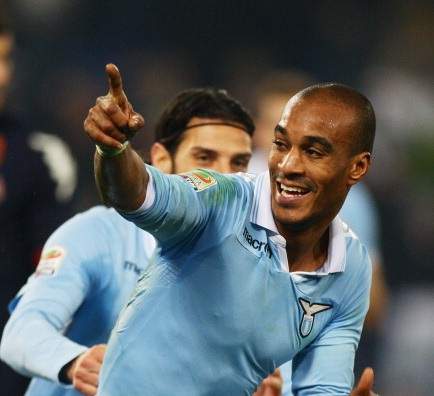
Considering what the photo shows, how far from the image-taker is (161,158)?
369 cm

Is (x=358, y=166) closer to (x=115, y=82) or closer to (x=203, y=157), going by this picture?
(x=115, y=82)

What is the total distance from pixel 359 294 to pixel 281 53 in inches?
143

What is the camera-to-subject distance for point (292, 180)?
2.39 m

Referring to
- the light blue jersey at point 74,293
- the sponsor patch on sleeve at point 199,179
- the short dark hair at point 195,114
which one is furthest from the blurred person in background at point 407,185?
the sponsor patch on sleeve at point 199,179

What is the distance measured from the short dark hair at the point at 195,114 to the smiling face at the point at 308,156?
126cm

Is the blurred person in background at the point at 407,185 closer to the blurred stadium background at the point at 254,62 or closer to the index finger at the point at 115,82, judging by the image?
the blurred stadium background at the point at 254,62

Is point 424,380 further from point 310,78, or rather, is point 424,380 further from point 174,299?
point 174,299

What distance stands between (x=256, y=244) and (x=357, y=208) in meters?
2.29

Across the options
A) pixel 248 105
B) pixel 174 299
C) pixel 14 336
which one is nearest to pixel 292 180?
pixel 174 299

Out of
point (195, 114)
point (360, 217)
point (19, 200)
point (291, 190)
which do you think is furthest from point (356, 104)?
point (360, 217)

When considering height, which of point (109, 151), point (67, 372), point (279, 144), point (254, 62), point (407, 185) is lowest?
point (67, 372)

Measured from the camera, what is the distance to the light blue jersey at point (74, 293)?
9.95 feet

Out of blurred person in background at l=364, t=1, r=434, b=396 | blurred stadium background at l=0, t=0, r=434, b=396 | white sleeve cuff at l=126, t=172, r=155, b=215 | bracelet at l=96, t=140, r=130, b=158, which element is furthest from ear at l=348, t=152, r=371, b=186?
blurred stadium background at l=0, t=0, r=434, b=396

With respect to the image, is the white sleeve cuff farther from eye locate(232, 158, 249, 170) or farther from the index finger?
eye locate(232, 158, 249, 170)
